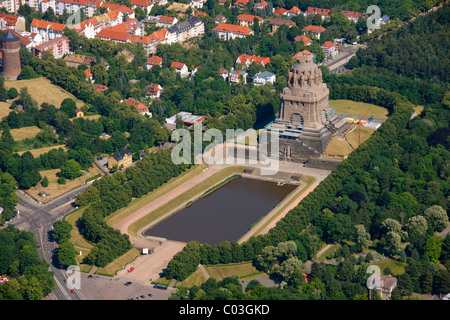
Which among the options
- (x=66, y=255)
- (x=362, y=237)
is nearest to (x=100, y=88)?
(x=66, y=255)

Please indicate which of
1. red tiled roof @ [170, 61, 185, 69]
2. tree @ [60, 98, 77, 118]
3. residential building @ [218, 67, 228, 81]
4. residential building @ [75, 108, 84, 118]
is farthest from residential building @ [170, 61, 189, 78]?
tree @ [60, 98, 77, 118]

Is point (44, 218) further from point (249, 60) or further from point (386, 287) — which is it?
point (249, 60)

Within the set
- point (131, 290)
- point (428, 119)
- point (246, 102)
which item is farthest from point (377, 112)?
point (131, 290)

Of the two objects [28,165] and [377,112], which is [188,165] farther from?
[377,112]

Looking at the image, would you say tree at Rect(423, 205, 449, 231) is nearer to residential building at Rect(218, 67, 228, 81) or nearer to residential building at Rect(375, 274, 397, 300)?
residential building at Rect(375, 274, 397, 300)

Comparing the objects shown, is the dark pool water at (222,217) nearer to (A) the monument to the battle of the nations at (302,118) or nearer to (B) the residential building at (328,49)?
(A) the monument to the battle of the nations at (302,118)

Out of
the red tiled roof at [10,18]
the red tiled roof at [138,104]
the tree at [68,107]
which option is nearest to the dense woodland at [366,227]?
the red tiled roof at [138,104]
